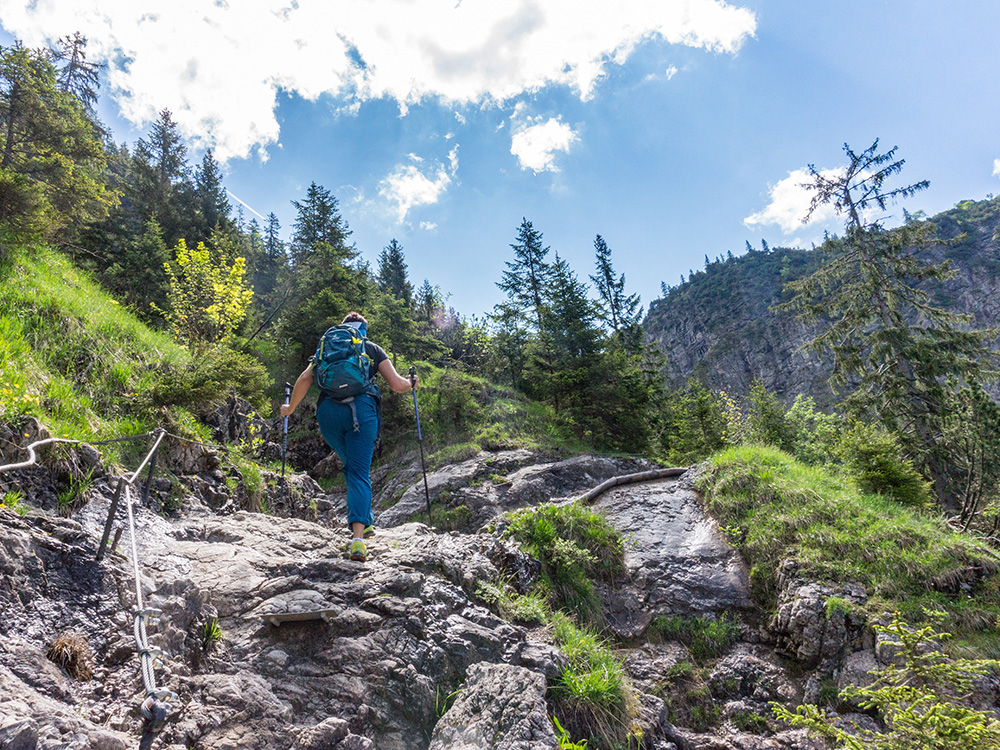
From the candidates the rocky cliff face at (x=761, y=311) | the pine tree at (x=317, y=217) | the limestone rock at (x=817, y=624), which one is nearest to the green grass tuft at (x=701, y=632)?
the limestone rock at (x=817, y=624)

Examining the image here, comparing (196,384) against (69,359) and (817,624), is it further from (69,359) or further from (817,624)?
(817,624)

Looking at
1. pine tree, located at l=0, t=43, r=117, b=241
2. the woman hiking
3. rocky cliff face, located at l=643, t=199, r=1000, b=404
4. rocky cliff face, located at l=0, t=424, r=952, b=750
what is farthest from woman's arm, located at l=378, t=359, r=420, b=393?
rocky cliff face, located at l=643, t=199, r=1000, b=404

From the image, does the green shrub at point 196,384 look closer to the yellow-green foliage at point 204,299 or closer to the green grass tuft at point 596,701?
the green grass tuft at point 596,701

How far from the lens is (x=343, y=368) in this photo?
15.4 ft

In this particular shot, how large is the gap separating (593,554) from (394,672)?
4.98m

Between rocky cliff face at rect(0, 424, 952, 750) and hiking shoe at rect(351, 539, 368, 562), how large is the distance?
0.20 metres

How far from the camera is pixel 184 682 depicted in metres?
2.51

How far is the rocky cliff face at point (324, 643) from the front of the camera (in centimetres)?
227

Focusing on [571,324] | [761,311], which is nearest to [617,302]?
[571,324]

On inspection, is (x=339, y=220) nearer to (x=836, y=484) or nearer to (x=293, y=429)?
(x=293, y=429)

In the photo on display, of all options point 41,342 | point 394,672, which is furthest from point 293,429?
point 394,672

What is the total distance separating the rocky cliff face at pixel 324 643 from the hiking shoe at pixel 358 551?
197 millimetres

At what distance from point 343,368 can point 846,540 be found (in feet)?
25.2

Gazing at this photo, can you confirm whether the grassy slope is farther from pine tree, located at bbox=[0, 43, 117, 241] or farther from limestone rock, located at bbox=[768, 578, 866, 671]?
limestone rock, located at bbox=[768, 578, 866, 671]
